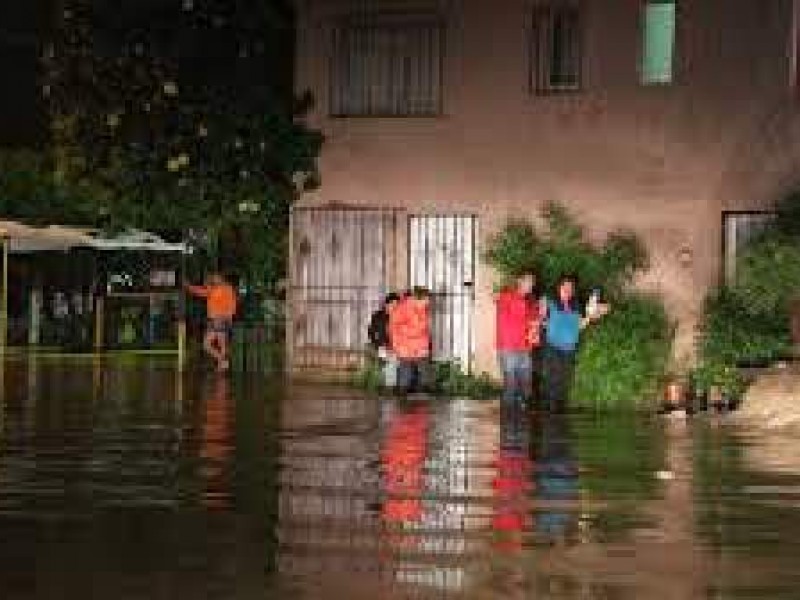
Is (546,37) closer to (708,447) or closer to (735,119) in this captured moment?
(735,119)

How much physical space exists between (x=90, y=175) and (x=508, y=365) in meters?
10.4

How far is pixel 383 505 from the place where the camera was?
13.9 m

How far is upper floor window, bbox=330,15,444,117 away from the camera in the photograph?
28.4m

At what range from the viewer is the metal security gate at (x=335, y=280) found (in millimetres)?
28688

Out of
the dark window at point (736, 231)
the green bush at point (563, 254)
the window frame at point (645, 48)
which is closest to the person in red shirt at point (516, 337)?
the green bush at point (563, 254)

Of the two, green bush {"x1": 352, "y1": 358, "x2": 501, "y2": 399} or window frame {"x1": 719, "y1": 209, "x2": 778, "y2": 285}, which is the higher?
window frame {"x1": 719, "y1": 209, "x2": 778, "y2": 285}

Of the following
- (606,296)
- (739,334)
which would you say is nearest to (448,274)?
→ (606,296)

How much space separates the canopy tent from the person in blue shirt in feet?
28.4

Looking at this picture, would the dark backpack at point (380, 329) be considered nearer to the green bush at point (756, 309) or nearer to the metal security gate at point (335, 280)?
the metal security gate at point (335, 280)

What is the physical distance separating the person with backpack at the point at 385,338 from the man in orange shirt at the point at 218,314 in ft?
14.6

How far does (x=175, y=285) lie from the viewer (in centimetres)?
4097

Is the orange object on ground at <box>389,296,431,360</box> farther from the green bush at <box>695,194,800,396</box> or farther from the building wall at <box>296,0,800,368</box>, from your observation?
the green bush at <box>695,194,800,396</box>

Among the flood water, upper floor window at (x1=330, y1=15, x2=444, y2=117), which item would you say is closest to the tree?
upper floor window at (x1=330, y1=15, x2=444, y2=117)

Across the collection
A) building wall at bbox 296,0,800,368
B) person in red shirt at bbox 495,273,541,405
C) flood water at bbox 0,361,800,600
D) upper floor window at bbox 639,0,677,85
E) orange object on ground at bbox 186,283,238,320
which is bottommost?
→ flood water at bbox 0,361,800,600
